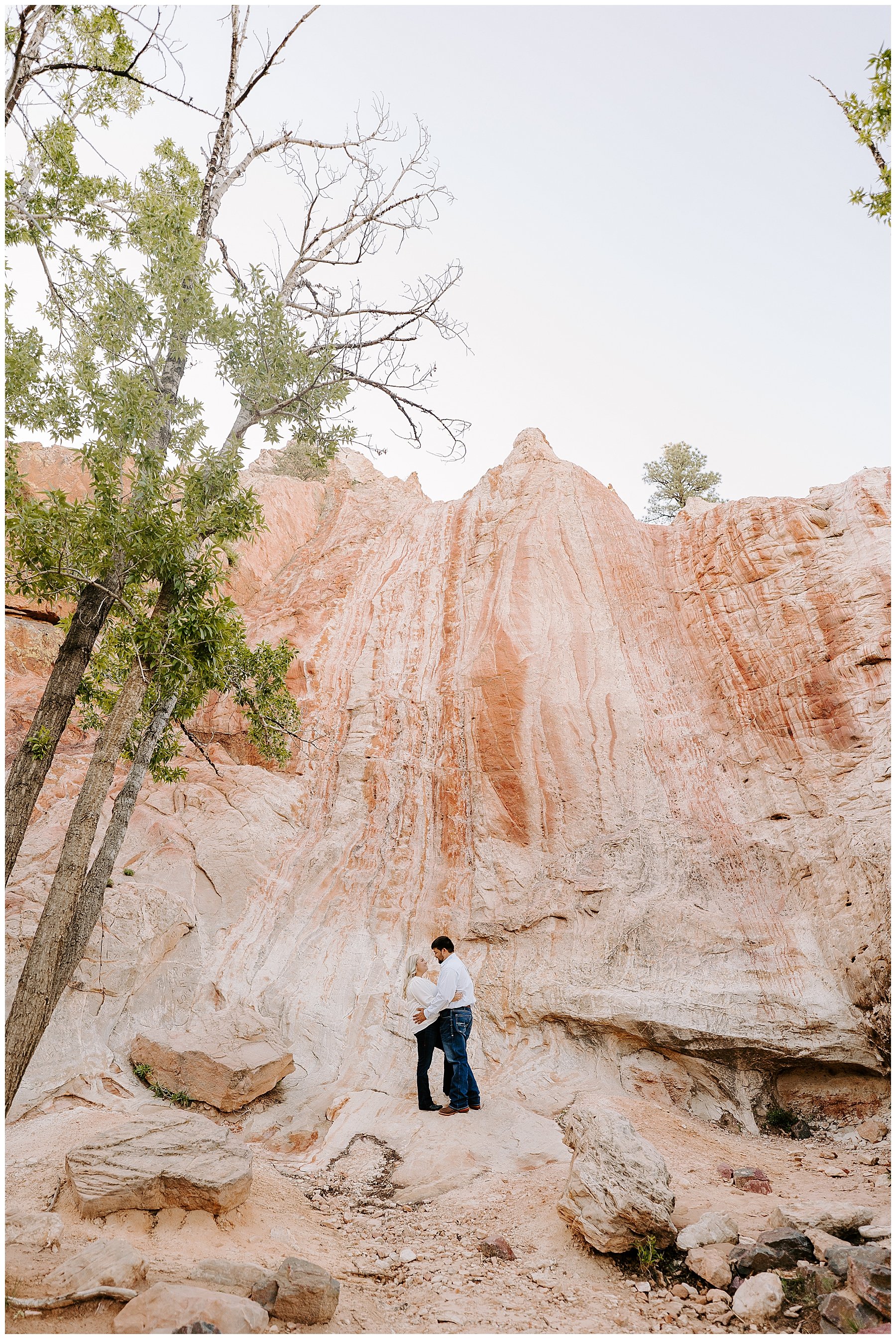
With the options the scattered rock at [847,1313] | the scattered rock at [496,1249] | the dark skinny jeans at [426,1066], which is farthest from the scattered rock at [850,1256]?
the dark skinny jeans at [426,1066]

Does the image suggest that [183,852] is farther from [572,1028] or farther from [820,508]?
[820,508]

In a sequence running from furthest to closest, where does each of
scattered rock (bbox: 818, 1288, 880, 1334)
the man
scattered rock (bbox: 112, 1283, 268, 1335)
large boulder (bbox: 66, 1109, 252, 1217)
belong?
the man → large boulder (bbox: 66, 1109, 252, 1217) → scattered rock (bbox: 818, 1288, 880, 1334) → scattered rock (bbox: 112, 1283, 268, 1335)

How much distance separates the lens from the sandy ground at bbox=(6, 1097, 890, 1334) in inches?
172

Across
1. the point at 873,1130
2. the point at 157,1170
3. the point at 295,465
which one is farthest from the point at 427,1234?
the point at 295,465

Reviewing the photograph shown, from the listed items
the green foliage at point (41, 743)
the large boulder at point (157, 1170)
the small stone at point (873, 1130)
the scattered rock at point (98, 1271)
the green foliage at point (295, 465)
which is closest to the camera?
the scattered rock at point (98, 1271)

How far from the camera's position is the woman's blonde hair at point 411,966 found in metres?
10.3

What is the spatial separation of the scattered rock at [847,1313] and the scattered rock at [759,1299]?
227mm

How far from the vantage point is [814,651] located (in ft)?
39.1

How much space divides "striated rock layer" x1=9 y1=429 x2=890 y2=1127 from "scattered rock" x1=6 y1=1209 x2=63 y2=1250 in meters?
3.57

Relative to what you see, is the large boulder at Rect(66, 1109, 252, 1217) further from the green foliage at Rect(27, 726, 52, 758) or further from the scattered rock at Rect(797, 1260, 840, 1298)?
the scattered rock at Rect(797, 1260, 840, 1298)

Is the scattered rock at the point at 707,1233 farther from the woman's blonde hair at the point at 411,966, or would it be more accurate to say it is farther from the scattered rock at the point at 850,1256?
the woman's blonde hair at the point at 411,966

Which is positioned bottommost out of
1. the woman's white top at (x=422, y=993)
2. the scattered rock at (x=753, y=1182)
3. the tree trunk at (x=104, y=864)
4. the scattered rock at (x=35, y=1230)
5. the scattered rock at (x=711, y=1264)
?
the scattered rock at (x=35, y=1230)

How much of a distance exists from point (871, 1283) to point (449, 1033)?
14.9 feet

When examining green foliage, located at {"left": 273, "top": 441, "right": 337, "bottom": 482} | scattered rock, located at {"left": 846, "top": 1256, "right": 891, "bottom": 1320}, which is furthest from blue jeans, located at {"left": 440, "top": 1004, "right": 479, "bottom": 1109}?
green foliage, located at {"left": 273, "top": 441, "right": 337, "bottom": 482}
